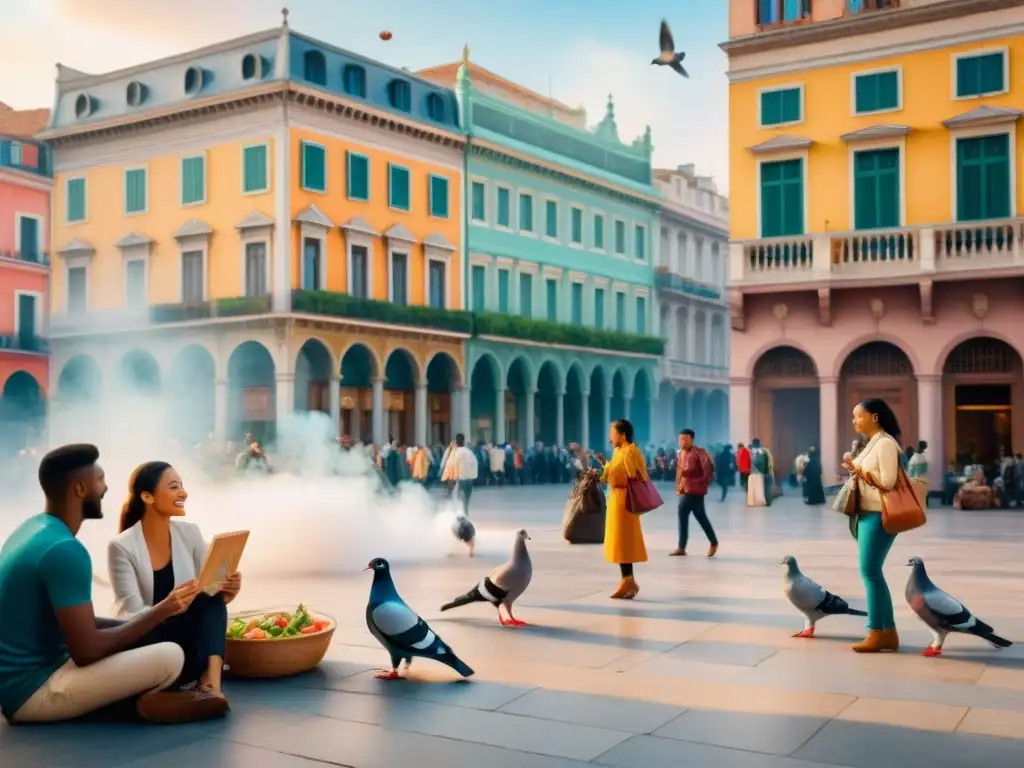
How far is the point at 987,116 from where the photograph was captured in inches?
993

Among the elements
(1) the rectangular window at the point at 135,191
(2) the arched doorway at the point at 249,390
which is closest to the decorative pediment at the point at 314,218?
(2) the arched doorway at the point at 249,390

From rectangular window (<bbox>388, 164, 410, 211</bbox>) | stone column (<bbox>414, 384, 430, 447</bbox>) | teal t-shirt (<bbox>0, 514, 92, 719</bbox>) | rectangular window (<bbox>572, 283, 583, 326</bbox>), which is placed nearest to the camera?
teal t-shirt (<bbox>0, 514, 92, 719</bbox>)

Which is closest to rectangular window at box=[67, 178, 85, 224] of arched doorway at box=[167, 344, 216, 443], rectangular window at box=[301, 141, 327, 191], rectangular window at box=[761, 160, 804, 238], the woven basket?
arched doorway at box=[167, 344, 216, 443]

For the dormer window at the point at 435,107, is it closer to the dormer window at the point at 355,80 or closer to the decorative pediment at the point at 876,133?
the dormer window at the point at 355,80

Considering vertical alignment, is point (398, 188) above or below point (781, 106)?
above

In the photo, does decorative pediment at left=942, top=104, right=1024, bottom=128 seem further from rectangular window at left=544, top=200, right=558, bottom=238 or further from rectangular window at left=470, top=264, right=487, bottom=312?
rectangular window at left=544, top=200, right=558, bottom=238

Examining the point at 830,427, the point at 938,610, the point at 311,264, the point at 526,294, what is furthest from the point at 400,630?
the point at 526,294

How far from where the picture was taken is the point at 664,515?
76.9ft

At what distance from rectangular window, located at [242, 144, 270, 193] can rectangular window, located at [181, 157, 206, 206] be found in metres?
1.87

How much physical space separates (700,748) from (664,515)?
17.8 m

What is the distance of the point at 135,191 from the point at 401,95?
31.0 ft

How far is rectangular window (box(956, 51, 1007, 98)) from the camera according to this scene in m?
25.4

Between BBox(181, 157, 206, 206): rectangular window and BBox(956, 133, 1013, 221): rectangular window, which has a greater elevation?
BBox(181, 157, 206, 206): rectangular window

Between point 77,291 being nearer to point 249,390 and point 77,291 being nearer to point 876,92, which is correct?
point 249,390
